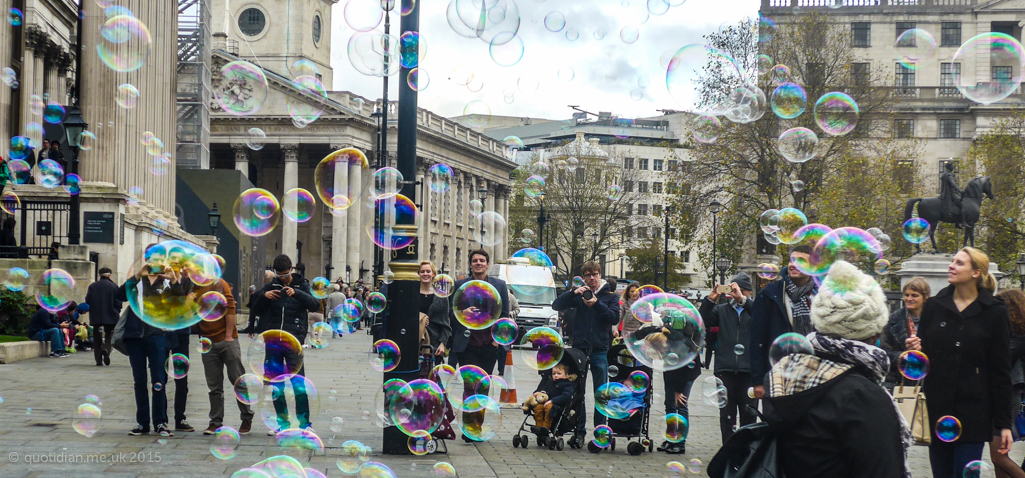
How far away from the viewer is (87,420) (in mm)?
10148

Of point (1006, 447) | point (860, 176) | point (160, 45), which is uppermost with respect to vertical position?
point (160, 45)

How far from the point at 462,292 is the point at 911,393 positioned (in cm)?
449

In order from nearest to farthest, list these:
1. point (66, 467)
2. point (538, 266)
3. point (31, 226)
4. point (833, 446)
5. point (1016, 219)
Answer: point (833, 446), point (66, 467), point (31, 226), point (538, 266), point (1016, 219)

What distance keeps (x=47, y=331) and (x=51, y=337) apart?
0.41ft

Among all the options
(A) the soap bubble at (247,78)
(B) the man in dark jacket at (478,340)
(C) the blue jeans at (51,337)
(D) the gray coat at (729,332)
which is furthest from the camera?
(C) the blue jeans at (51,337)

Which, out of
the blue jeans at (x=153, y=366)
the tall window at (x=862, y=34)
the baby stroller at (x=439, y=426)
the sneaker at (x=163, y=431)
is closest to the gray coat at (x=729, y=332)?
the baby stroller at (x=439, y=426)

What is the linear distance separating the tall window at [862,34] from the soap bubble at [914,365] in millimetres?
66068

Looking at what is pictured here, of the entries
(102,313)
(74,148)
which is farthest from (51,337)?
(74,148)

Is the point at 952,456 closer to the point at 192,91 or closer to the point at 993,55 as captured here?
the point at 993,55

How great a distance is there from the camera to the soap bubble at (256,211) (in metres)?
15.9

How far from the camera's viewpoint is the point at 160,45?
98.1ft

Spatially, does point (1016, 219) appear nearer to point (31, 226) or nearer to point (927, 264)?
point (927, 264)

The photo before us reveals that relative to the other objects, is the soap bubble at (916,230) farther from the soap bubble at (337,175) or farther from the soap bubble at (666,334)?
the soap bubble at (337,175)

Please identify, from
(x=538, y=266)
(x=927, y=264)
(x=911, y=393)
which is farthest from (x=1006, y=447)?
(x=538, y=266)
